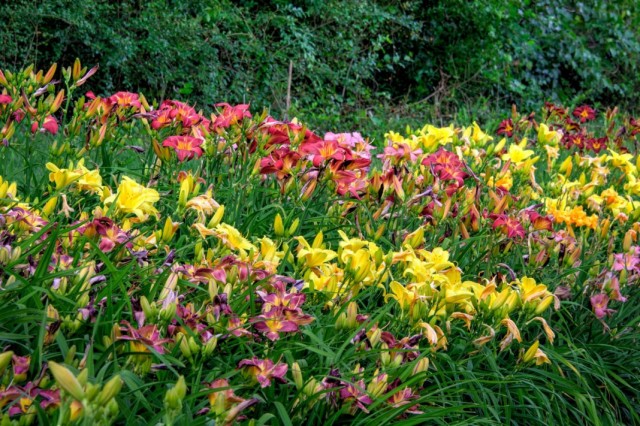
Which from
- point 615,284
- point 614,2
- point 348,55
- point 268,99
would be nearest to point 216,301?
point 615,284

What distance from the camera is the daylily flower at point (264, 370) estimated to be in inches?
73.9

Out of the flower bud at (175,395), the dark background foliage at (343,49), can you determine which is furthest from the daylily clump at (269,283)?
the dark background foliage at (343,49)

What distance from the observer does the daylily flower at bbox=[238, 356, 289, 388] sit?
1.88 meters

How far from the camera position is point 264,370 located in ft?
6.24

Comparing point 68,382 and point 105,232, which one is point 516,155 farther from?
point 68,382

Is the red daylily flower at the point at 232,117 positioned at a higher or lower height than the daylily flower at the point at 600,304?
higher

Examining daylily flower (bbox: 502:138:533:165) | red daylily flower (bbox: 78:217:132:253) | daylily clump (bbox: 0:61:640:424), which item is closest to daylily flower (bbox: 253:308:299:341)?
daylily clump (bbox: 0:61:640:424)

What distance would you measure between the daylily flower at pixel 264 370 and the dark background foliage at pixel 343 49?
15.1 ft

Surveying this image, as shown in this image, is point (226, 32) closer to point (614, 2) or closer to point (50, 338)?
point (614, 2)

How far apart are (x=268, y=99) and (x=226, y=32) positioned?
3.02 ft

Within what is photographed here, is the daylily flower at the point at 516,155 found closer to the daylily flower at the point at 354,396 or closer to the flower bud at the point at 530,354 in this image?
the flower bud at the point at 530,354

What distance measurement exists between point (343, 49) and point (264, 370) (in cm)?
814

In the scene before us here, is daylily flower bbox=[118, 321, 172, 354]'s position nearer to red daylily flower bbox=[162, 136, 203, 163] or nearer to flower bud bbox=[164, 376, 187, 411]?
flower bud bbox=[164, 376, 187, 411]

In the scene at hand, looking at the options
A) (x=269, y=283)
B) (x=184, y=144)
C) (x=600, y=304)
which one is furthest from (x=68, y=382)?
(x=600, y=304)
